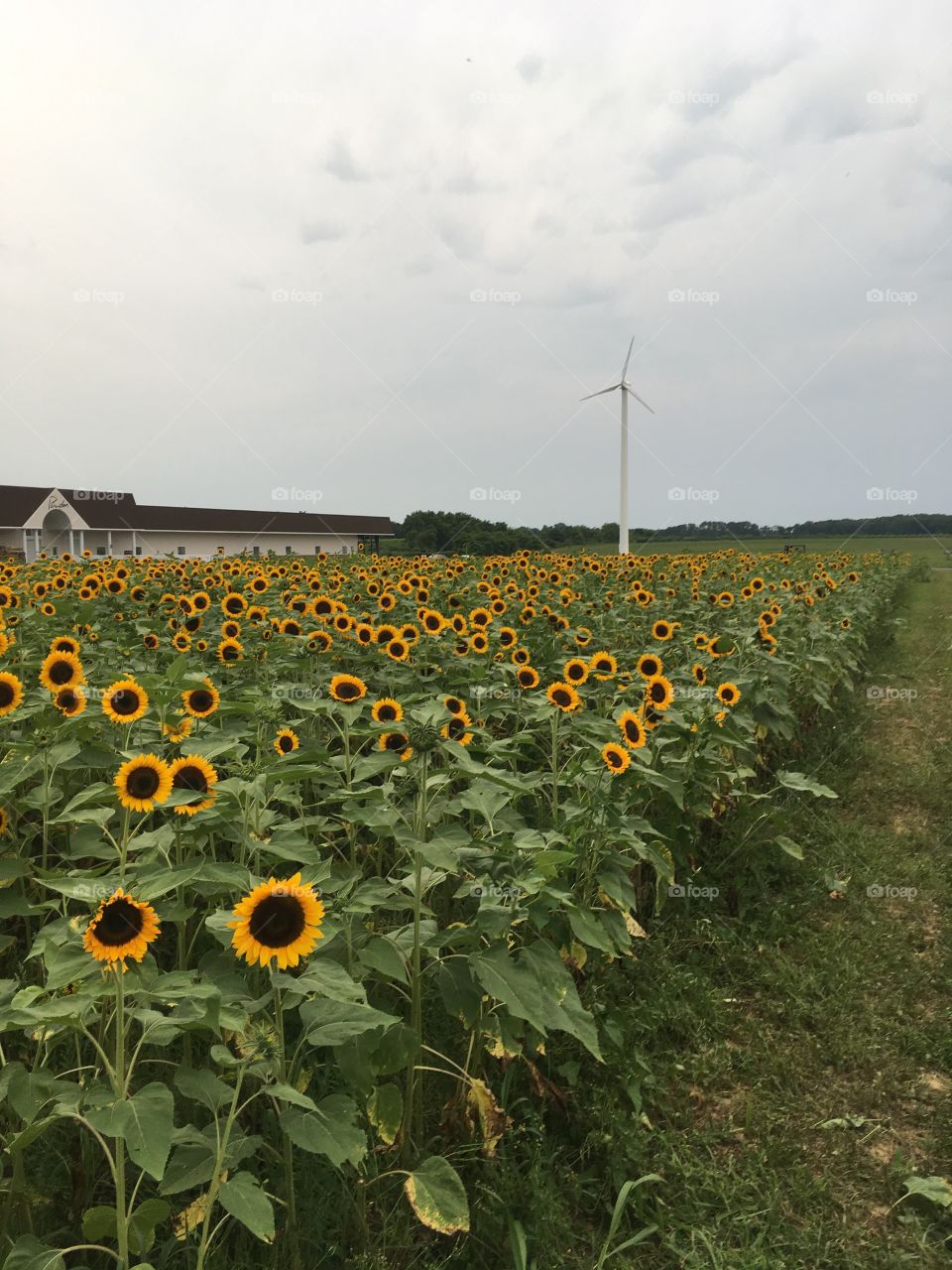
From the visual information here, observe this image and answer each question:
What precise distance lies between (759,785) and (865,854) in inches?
38.4

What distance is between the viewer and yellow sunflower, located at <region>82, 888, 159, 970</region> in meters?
1.80

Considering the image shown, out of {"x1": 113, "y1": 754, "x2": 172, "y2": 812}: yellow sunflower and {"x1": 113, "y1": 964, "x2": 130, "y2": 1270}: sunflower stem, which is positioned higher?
{"x1": 113, "y1": 754, "x2": 172, "y2": 812}: yellow sunflower

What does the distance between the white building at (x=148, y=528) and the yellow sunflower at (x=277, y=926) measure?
36416 millimetres

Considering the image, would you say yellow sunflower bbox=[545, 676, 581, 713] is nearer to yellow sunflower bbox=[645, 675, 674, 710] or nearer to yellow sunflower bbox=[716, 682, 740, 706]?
Result: yellow sunflower bbox=[645, 675, 674, 710]

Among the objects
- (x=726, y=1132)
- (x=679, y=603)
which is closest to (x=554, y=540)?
(x=679, y=603)

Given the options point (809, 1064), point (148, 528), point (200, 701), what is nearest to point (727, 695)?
point (809, 1064)

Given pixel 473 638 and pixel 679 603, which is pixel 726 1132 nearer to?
pixel 473 638

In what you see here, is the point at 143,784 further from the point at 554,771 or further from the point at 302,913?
the point at 554,771

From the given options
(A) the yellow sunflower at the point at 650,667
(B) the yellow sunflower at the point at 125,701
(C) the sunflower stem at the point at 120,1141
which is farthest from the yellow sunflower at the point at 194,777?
(A) the yellow sunflower at the point at 650,667

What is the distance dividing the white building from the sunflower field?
111 ft

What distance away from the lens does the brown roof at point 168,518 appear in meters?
44.3

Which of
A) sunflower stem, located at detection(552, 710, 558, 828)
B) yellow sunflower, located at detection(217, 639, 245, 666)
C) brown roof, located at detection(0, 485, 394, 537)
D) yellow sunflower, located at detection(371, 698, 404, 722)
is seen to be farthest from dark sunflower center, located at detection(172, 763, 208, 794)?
brown roof, located at detection(0, 485, 394, 537)

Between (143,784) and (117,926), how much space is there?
0.64 metres

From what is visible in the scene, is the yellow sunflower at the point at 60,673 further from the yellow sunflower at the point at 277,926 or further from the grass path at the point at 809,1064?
the grass path at the point at 809,1064
